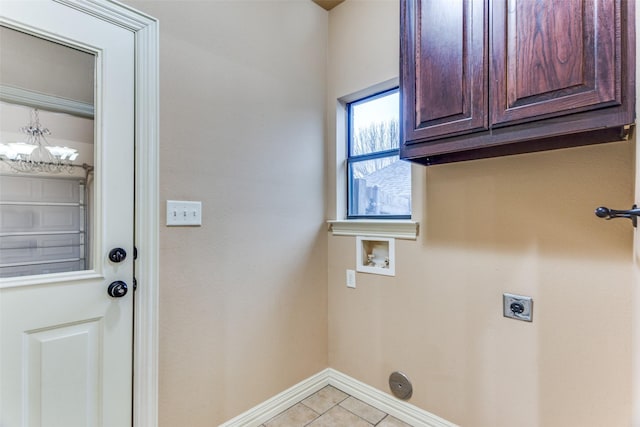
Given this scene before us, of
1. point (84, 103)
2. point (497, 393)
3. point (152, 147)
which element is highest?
point (84, 103)

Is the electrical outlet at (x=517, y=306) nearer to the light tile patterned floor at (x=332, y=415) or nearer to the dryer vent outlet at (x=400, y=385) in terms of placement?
the dryer vent outlet at (x=400, y=385)

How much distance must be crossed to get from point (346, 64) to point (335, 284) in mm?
1519

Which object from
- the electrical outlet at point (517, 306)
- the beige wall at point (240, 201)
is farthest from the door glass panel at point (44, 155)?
the electrical outlet at point (517, 306)

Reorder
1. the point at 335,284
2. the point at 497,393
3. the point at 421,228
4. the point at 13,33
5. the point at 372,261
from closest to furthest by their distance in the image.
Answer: the point at 13,33 → the point at 497,393 → the point at 421,228 → the point at 372,261 → the point at 335,284

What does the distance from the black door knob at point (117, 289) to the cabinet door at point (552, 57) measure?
163 cm

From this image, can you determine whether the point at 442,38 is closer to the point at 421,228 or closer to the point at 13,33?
the point at 421,228

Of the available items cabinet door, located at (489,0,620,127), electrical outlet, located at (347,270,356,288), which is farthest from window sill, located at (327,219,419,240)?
cabinet door, located at (489,0,620,127)

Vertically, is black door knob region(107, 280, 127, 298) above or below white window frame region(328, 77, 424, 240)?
below

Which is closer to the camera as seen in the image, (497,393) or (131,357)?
(131,357)

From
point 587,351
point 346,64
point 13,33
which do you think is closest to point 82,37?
point 13,33

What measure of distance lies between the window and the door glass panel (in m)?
1.49

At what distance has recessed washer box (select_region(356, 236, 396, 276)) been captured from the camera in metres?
1.85

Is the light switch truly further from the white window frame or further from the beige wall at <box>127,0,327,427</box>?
the white window frame

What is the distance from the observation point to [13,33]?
111 centimetres
